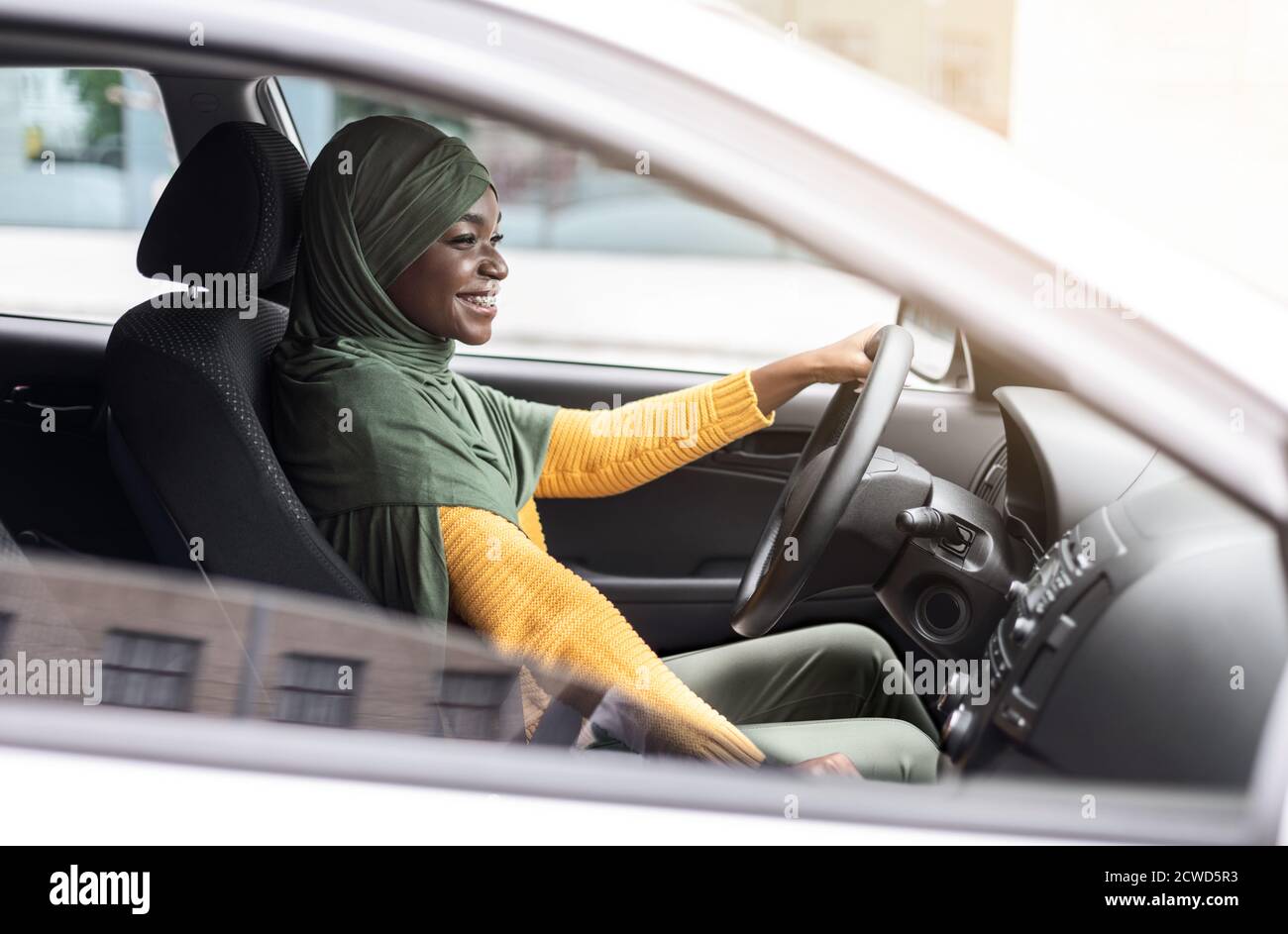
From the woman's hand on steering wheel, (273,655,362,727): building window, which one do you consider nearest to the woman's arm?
the woman's hand on steering wheel

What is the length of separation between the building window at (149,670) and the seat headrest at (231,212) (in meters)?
0.61

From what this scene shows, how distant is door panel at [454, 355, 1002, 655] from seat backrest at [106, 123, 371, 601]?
1.03 meters

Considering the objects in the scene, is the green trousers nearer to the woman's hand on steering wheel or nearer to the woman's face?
the woman's hand on steering wheel

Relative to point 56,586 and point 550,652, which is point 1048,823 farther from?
point 56,586

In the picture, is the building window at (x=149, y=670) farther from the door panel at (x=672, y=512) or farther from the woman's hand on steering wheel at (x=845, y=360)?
the door panel at (x=672, y=512)

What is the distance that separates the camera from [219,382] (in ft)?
4.53

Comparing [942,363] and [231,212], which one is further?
[942,363]

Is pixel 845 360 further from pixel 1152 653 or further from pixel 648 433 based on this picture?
pixel 1152 653

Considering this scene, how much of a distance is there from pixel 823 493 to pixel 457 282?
533 mm

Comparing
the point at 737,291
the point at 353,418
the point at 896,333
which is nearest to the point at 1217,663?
the point at 896,333

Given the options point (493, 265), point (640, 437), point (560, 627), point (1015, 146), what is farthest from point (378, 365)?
point (1015, 146)

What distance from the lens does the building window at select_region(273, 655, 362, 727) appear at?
102 centimetres

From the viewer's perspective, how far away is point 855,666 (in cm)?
181

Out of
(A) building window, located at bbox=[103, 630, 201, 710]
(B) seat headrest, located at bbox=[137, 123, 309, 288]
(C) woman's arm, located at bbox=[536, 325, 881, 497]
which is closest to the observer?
(A) building window, located at bbox=[103, 630, 201, 710]
